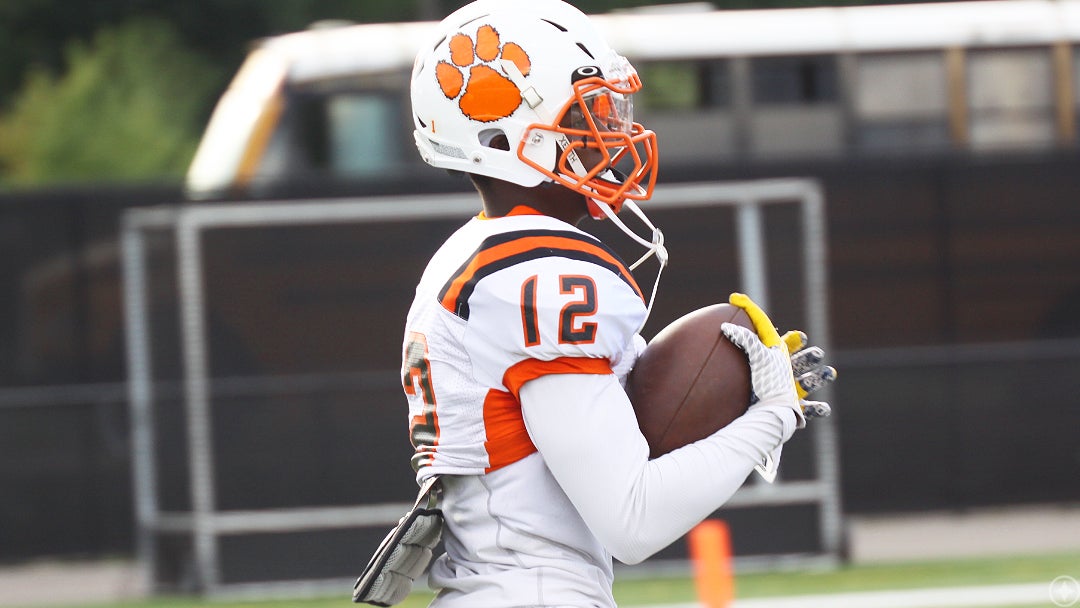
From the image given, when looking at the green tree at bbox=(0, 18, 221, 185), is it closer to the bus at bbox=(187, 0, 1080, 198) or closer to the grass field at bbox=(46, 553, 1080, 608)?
the bus at bbox=(187, 0, 1080, 198)

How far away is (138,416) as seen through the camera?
8609 mm

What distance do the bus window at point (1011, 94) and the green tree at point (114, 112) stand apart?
12699 mm

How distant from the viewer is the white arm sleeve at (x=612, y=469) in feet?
7.38

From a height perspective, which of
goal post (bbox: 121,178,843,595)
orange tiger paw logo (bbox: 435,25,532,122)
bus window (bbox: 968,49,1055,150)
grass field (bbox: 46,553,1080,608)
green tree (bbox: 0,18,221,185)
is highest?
green tree (bbox: 0,18,221,185)

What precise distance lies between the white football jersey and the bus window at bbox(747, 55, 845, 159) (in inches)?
418

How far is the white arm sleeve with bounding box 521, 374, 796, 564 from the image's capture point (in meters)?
2.25

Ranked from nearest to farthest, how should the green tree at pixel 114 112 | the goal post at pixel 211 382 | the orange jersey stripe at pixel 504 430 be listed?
1. the orange jersey stripe at pixel 504 430
2. the goal post at pixel 211 382
3. the green tree at pixel 114 112

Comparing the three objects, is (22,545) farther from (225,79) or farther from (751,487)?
(225,79)

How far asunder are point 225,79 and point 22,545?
18.9 metres

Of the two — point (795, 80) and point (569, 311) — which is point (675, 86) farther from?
point (569, 311)

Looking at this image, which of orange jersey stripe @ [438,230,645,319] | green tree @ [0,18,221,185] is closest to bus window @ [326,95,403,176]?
green tree @ [0,18,221,185]

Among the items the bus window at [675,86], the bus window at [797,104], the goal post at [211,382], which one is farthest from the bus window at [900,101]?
the goal post at [211,382]

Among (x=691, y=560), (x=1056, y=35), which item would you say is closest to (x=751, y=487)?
(x=691, y=560)

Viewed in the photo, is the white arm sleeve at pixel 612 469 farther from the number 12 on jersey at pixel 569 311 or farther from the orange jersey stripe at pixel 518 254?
the orange jersey stripe at pixel 518 254
